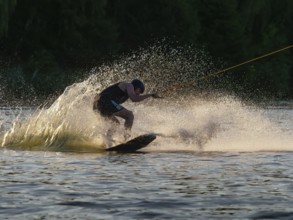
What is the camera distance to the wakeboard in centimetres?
1658

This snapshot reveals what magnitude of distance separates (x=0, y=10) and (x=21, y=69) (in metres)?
6.71

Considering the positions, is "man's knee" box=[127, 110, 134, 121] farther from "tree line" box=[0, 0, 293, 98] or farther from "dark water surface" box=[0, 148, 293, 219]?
"tree line" box=[0, 0, 293, 98]

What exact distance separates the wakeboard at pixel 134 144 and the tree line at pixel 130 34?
29.7 metres

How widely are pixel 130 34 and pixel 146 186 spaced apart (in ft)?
169

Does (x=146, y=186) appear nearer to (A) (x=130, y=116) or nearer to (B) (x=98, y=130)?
(A) (x=130, y=116)

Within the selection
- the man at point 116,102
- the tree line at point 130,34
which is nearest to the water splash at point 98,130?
the man at point 116,102

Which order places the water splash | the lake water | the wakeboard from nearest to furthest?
the lake water → the wakeboard → the water splash

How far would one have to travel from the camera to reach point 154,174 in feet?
41.1

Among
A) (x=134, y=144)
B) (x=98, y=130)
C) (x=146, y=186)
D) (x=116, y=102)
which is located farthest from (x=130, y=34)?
(x=146, y=186)

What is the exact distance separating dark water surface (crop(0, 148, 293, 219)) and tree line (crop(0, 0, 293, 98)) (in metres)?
31.7

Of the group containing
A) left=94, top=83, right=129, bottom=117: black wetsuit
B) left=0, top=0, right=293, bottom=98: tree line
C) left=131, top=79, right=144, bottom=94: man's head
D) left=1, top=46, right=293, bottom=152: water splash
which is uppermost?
left=0, top=0, right=293, bottom=98: tree line

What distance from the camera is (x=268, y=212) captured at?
29.9 feet

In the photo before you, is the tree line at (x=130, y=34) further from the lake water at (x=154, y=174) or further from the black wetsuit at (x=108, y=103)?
the black wetsuit at (x=108, y=103)

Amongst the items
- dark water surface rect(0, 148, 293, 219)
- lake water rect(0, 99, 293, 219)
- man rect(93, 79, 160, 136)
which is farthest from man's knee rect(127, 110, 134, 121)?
dark water surface rect(0, 148, 293, 219)
